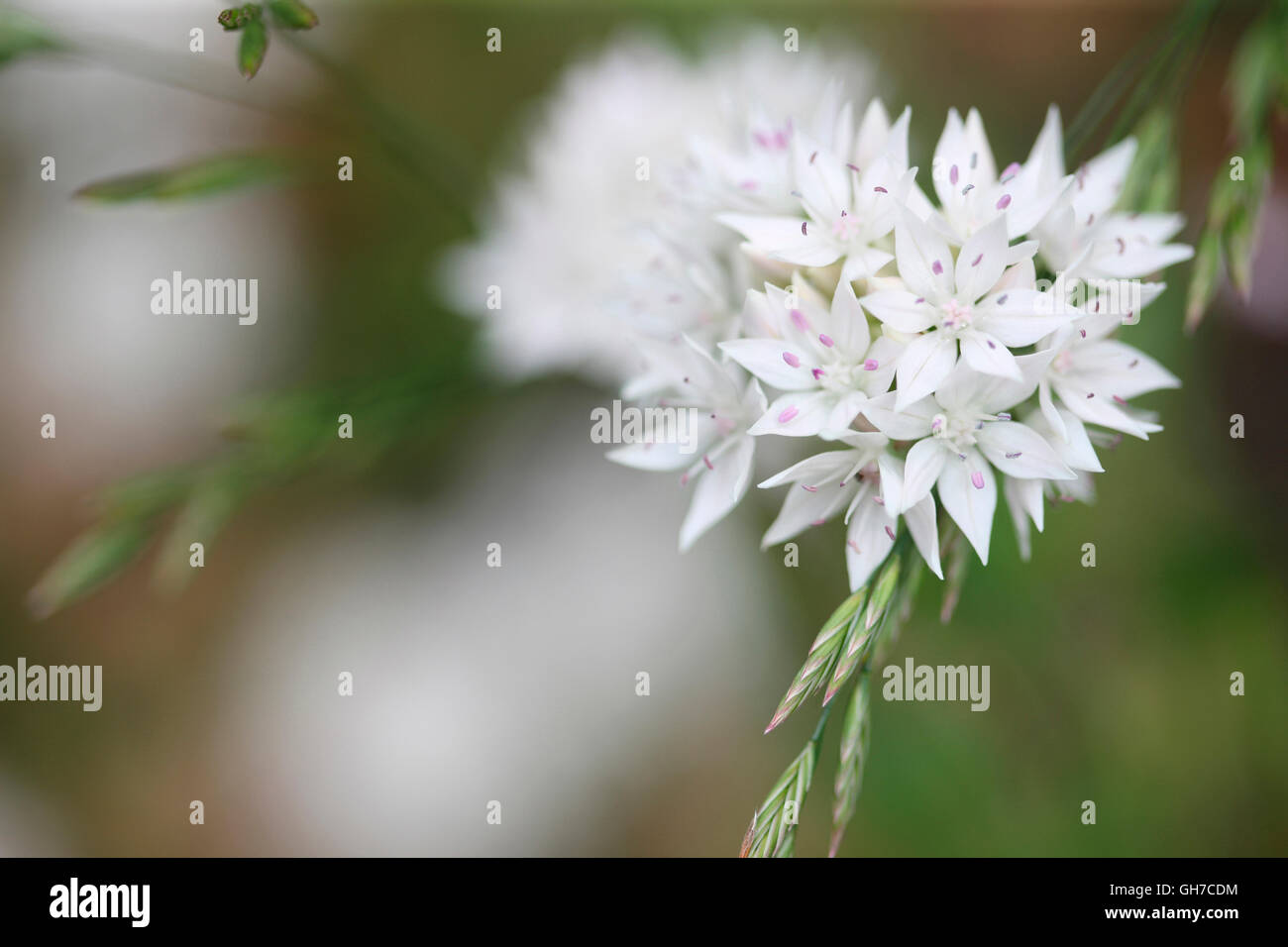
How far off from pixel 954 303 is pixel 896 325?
0.19 feet

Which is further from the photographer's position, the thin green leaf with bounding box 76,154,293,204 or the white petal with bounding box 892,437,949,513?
the thin green leaf with bounding box 76,154,293,204

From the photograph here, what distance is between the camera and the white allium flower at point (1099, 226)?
3.45ft

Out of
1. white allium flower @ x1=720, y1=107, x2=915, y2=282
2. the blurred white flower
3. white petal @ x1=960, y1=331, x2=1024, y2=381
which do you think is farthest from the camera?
the blurred white flower

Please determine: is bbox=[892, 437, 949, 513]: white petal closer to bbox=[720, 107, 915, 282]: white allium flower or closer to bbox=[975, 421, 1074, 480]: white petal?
bbox=[975, 421, 1074, 480]: white petal

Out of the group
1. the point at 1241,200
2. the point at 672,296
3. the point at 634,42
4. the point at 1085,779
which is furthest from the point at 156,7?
the point at 1085,779

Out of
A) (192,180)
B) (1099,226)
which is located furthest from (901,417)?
(192,180)

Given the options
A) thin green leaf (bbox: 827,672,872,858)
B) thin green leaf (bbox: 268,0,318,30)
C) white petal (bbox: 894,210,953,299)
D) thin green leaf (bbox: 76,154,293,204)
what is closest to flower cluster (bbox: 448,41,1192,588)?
white petal (bbox: 894,210,953,299)

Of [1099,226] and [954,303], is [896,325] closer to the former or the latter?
[954,303]

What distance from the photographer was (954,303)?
0.95m

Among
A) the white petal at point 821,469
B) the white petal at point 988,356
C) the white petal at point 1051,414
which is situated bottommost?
the white petal at point 821,469

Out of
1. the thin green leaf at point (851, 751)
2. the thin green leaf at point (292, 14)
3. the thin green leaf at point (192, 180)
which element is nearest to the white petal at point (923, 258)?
the thin green leaf at point (851, 751)

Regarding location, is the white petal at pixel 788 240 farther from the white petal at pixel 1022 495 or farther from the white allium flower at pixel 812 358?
the white petal at pixel 1022 495

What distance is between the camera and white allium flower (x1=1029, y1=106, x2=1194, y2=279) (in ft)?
3.45
